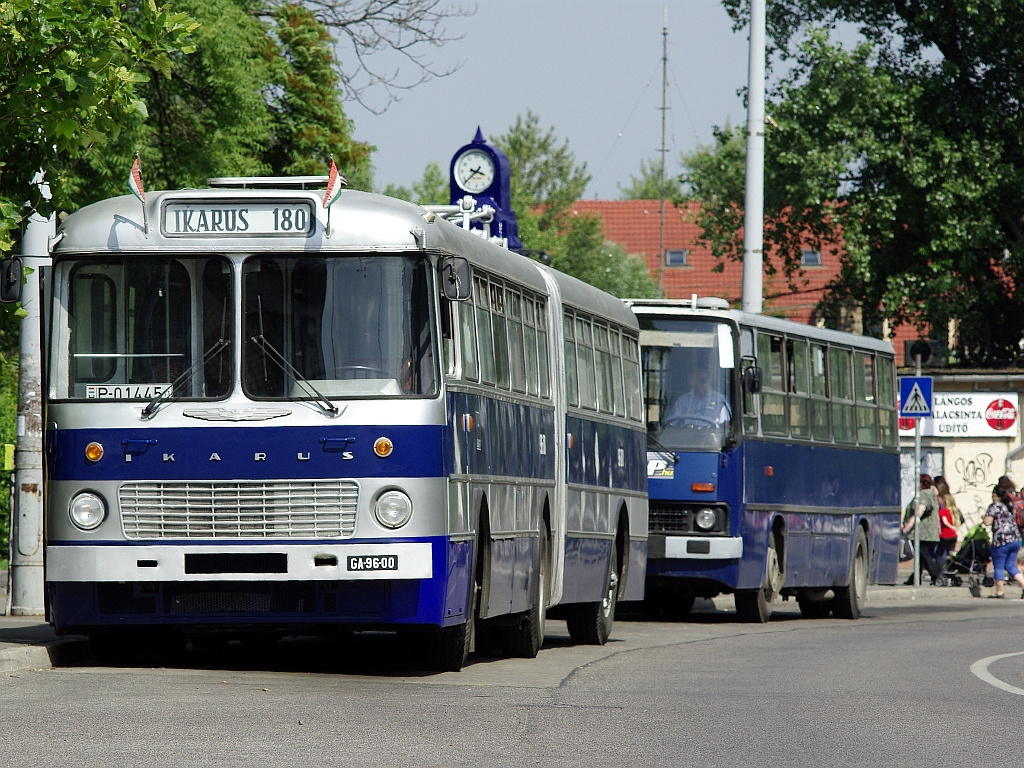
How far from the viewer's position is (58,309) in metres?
12.7

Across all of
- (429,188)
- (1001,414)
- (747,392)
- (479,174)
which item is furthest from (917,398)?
(429,188)

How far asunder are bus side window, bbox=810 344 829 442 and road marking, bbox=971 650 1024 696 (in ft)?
20.0

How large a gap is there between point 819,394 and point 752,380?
2996mm

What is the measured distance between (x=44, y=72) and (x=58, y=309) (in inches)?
57.4

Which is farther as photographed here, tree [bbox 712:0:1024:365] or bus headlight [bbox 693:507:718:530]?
tree [bbox 712:0:1024:365]

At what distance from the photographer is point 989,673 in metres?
15.2

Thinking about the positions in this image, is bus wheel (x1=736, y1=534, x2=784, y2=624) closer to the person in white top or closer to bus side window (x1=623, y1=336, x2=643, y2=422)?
the person in white top

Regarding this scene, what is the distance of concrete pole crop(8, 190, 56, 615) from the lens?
17.2 metres

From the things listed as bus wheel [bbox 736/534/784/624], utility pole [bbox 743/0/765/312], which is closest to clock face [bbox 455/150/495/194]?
utility pole [bbox 743/0/765/312]

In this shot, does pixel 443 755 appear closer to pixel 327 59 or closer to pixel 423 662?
pixel 423 662

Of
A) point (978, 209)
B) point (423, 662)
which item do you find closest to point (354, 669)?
point (423, 662)

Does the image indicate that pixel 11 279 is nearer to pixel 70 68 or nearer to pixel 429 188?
pixel 70 68

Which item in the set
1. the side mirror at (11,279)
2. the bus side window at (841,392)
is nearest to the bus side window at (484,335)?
the side mirror at (11,279)

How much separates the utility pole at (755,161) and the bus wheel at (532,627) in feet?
40.5
